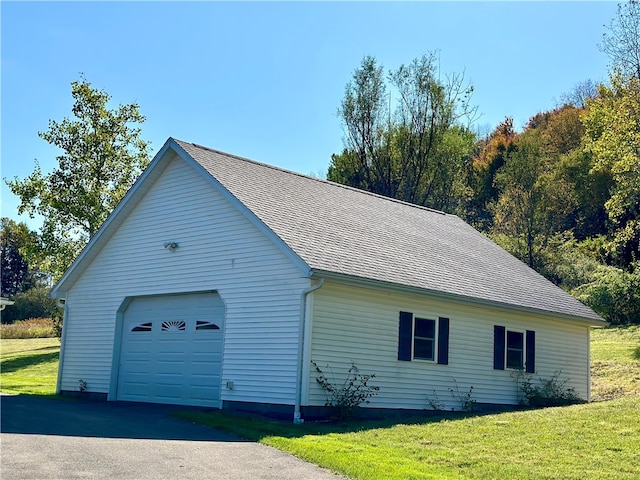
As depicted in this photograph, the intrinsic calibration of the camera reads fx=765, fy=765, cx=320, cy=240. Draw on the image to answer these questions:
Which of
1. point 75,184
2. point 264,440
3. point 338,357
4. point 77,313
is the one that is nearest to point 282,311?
point 338,357

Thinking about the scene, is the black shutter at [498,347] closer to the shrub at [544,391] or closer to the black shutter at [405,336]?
the shrub at [544,391]

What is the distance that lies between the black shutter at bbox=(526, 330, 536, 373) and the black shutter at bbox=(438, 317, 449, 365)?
3.39 m

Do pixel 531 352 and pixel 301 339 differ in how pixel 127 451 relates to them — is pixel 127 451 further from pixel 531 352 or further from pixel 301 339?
pixel 531 352

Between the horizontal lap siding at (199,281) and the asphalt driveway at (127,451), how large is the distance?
2.49 meters

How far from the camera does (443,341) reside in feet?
58.2

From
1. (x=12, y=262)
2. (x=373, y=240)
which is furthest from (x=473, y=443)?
(x=12, y=262)

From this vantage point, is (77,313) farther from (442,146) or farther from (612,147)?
(442,146)

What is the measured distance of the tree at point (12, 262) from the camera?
7256 centimetres

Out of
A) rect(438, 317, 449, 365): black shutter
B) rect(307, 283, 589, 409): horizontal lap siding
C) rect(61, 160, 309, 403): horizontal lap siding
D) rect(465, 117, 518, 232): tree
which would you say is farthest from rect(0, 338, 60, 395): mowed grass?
rect(465, 117, 518, 232): tree

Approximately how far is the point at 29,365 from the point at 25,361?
4.52ft

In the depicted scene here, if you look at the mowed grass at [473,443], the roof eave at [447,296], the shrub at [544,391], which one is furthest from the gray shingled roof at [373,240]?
the mowed grass at [473,443]

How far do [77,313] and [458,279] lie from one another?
34.6 feet

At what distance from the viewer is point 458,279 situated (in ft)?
61.2

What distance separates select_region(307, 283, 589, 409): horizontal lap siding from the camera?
15.4m
